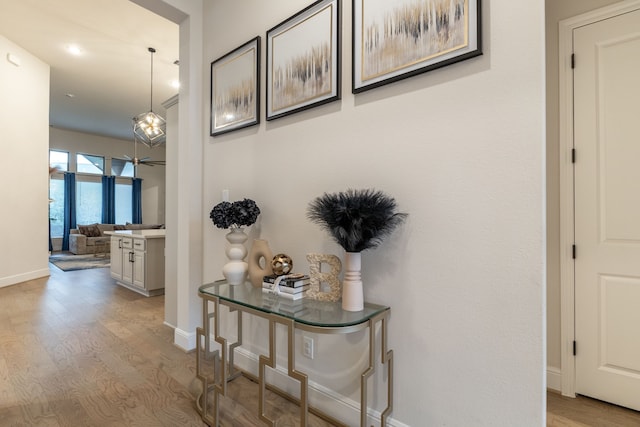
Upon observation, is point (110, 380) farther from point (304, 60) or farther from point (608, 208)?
point (608, 208)

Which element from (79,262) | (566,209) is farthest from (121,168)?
(566,209)

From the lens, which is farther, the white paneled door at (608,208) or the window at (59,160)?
the window at (59,160)

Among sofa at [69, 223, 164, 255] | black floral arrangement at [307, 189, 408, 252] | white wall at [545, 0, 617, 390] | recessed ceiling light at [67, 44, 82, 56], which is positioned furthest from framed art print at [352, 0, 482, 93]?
sofa at [69, 223, 164, 255]

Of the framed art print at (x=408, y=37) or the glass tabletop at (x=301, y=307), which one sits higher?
the framed art print at (x=408, y=37)

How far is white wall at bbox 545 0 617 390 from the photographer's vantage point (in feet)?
6.39

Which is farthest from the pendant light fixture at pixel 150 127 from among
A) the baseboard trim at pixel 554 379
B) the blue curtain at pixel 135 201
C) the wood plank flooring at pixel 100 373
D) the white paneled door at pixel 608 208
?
the blue curtain at pixel 135 201

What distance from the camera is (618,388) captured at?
1.77 m

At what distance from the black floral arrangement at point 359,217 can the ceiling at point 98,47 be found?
→ 3.55 meters

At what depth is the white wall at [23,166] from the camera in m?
4.48

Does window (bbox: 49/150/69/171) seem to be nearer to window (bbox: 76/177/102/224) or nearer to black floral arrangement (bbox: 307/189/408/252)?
window (bbox: 76/177/102/224)

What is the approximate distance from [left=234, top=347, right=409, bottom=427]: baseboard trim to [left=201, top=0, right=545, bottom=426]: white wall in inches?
1.6

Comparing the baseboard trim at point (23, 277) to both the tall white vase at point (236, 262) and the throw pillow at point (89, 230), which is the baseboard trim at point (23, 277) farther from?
the tall white vase at point (236, 262)

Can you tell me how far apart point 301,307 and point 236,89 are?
1568mm

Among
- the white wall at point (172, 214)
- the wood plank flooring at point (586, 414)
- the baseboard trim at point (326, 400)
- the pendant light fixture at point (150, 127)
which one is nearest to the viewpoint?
the baseboard trim at point (326, 400)
